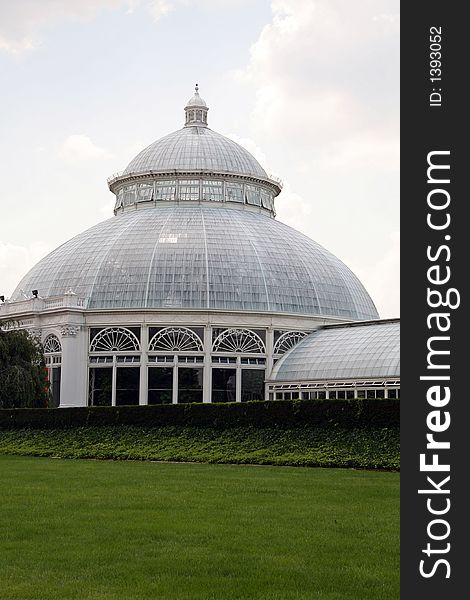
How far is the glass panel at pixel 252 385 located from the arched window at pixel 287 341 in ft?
7.60

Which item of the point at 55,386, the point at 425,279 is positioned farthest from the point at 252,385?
the point at 425,279

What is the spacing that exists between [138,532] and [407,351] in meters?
9.76

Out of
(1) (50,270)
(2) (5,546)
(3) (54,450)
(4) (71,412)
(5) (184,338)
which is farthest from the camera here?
(1) (50,270)

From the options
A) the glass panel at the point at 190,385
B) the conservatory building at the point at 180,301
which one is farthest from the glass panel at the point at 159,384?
the glass panel at the point at 190,385

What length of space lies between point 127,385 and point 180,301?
7.07 metres

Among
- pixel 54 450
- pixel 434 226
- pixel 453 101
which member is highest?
pixel 453 101

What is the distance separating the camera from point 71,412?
52.9 meters

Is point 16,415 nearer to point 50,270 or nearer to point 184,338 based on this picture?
point 184,338

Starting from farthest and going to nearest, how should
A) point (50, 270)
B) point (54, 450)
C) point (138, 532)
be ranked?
point (50, 270)
point (54, 450)
point (138, 532)

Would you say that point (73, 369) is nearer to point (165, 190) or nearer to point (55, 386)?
point (55, 386)

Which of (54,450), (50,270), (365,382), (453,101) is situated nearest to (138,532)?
(453,101)

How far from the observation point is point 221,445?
144 ft

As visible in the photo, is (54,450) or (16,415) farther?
(16,415)

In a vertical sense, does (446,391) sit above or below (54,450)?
above
